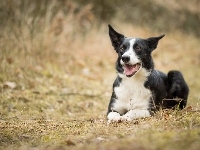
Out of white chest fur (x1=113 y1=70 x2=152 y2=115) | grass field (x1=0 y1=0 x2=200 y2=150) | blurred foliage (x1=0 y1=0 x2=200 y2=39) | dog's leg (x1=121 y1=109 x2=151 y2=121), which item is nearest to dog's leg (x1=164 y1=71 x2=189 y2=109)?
grass field (x1=0 y1=0 x2=200 y2=150)

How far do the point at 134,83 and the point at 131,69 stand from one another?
0.90 feet

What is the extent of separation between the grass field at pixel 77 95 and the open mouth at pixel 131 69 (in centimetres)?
75

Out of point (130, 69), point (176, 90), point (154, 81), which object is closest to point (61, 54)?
point (176, 90)

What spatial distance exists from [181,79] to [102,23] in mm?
8058

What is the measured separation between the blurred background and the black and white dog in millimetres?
943

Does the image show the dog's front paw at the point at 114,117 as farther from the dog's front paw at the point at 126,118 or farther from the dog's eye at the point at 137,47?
the dog's eye at the point at 137,47

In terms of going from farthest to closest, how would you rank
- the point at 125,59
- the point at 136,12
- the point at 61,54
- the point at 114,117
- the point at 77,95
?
the point at 136,12
the point at 61,54
the point at 77,95
the point at 114,117
the point at 125,59

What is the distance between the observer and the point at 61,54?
10.8 m

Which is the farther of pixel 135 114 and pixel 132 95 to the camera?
pixel 132 95

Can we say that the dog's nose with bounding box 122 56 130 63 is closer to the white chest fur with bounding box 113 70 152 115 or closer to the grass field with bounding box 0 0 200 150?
the white chest fur with bounding box 113 70 152 115

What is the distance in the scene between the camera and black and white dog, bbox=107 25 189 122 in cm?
598

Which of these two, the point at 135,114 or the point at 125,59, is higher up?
the point at 125,59

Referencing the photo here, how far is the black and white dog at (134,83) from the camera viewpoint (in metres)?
5.98

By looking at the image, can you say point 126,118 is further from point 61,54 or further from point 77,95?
point 61,54
